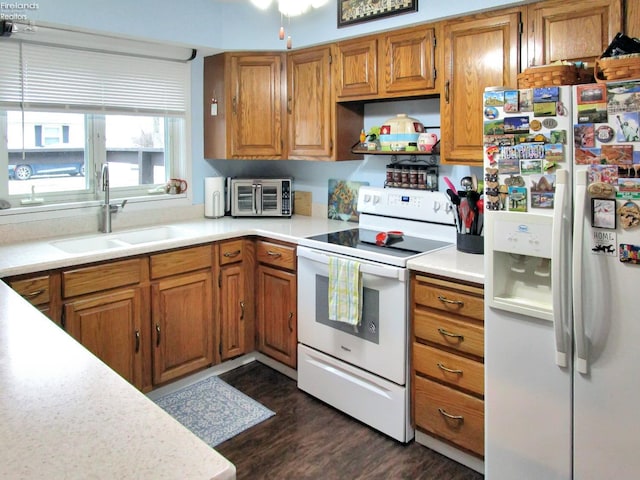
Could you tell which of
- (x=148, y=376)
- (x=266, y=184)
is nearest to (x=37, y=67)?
(x=266, y=184)

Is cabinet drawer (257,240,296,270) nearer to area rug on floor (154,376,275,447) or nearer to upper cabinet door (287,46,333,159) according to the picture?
upper cabinet door (287,46,333,159)

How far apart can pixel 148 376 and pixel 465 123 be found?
2.19 meters

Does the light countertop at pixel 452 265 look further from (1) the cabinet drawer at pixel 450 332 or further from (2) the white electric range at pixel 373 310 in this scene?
(1) the cabinet drawer at pixel 450 332

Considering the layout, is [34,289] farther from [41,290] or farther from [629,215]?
[629,215]

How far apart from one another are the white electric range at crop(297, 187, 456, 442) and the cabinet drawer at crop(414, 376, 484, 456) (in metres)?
0.08

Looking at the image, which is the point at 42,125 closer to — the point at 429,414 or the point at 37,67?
the point at 37,67

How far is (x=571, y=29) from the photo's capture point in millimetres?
2279

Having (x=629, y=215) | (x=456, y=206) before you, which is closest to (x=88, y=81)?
(x=456, y=206)

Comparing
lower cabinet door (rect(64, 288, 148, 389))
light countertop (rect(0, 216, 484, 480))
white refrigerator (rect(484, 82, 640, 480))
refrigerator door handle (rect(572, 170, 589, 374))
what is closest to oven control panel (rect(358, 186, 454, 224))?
white refrigerator (rect(484, 82, 640, 480))

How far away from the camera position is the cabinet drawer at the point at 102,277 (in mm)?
2570

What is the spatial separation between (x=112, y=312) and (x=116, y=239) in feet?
1.99

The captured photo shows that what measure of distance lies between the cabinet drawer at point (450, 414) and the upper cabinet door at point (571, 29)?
1.56 m

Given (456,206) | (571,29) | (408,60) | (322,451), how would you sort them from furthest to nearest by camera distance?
(408,60)
(456,206)
(322,451)
(571,29)

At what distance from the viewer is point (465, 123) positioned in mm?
2645
